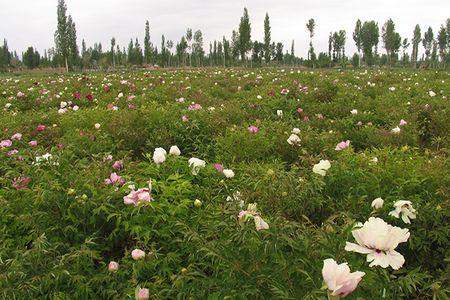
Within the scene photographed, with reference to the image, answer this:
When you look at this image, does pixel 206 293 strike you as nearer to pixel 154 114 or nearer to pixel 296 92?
pixel 154 114

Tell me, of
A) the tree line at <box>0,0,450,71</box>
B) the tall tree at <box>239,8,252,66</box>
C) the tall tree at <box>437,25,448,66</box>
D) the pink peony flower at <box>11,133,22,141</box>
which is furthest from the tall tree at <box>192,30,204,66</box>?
the pink peony flower at <box>11,133,22,141</box>

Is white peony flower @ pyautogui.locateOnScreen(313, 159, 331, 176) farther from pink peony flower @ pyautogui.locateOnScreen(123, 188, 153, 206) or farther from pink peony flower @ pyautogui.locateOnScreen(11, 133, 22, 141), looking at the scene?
pink peony flower @ pyautogui.locateOnScreen(11, 133, 22, 141)

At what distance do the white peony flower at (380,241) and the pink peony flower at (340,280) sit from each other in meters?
0.21

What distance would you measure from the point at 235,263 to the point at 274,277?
199 millimetres

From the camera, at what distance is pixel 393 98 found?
816 centimetres

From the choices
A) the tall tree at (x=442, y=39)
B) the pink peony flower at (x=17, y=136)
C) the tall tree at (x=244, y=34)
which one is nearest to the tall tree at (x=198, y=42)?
the tall tree at (x=244, y=34)

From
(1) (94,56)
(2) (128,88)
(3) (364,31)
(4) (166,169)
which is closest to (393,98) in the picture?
(4) (166,169)

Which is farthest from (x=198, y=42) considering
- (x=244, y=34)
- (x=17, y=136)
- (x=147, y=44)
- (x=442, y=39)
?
(x=17, y=136)

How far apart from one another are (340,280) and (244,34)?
46303 millimetres

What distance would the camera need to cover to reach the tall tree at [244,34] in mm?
45094

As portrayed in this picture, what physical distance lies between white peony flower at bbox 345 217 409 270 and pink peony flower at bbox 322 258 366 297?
208 mm

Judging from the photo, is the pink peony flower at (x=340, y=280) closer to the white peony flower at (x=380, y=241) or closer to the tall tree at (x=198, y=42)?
the white peony flower at (x=380, y=241)

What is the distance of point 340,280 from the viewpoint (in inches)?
53.7

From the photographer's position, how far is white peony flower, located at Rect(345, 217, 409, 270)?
1.54 metres
